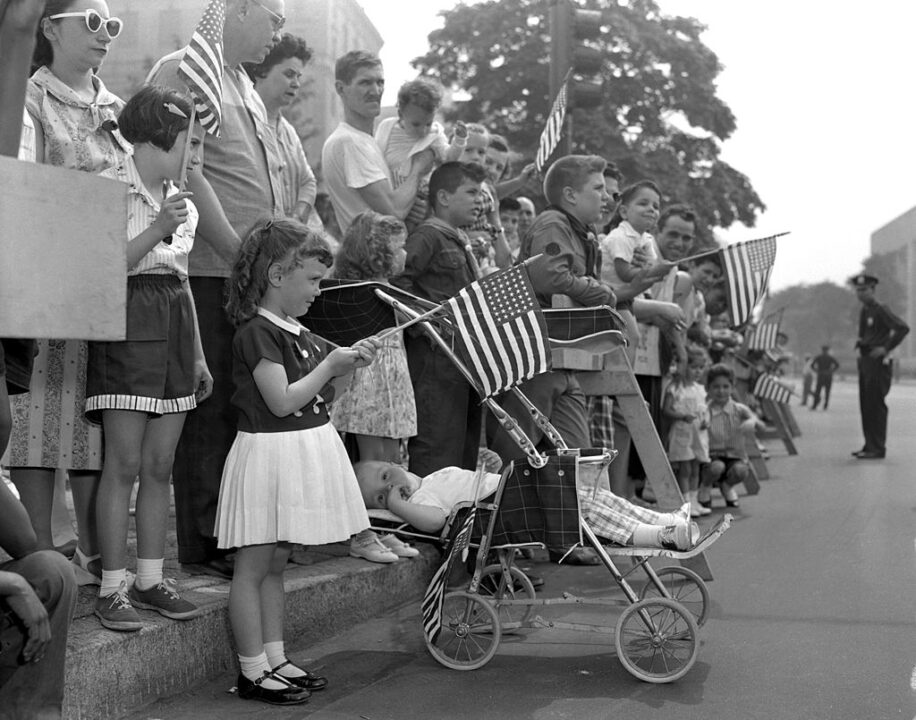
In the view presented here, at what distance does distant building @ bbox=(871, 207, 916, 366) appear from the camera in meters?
133

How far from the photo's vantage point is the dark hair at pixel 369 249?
19.1 feet

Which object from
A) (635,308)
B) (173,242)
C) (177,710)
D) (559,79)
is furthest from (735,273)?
(177,710)

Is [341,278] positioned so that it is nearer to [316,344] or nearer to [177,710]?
[316,344]

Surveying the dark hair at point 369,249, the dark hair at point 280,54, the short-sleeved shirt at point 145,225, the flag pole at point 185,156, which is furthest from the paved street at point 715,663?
the dark hair at point 280,54

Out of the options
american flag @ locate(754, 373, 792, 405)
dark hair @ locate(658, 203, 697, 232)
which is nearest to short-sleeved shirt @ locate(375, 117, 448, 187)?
dark hair @ locate(658, 203, 697, 232)

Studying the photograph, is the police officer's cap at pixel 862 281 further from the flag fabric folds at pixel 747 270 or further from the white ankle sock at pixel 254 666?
the white ankle sock at pixel 254 666

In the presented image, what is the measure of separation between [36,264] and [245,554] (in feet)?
7.19

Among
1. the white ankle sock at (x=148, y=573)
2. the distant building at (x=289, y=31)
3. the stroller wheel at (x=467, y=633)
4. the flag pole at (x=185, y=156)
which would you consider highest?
the distant building at (x=289, y=31)

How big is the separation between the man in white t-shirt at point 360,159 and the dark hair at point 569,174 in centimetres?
72

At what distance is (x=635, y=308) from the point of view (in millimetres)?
7801

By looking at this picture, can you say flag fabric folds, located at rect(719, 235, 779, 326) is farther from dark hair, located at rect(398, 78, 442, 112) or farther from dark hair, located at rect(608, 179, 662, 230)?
dark hair, located at rect(398, 78, 442, 112)

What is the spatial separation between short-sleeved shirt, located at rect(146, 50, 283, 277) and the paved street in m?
1.67

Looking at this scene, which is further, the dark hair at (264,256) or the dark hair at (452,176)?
the dark hair at (452,176)

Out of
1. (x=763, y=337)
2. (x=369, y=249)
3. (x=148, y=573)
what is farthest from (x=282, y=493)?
(x=763, y=337)
